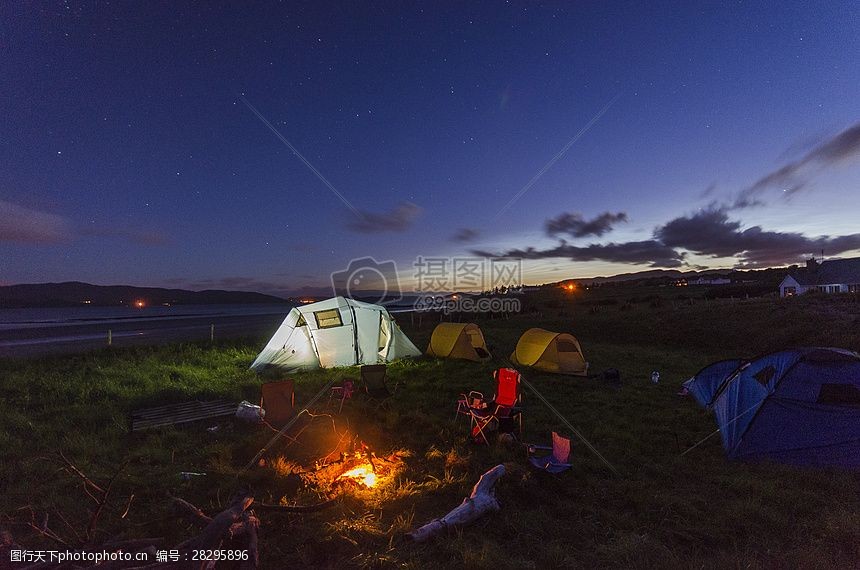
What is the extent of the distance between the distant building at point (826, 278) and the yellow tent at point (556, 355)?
140ft

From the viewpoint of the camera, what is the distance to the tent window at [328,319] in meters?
12.6

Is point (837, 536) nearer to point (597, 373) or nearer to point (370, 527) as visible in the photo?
point (370, 527)

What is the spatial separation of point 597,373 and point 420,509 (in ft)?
28.8

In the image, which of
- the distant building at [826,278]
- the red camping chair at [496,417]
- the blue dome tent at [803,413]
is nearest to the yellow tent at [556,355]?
the red camping chair at [496,417]

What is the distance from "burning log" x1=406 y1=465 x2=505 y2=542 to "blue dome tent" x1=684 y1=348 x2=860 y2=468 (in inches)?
154

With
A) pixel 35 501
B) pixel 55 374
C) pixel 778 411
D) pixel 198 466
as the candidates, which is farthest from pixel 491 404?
→ pixel 55 374

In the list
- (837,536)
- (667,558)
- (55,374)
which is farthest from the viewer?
(55,374)

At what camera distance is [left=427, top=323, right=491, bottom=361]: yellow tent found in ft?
45.1

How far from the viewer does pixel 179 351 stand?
1373cm

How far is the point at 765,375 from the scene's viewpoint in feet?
20.0

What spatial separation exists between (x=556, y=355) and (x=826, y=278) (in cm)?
5263

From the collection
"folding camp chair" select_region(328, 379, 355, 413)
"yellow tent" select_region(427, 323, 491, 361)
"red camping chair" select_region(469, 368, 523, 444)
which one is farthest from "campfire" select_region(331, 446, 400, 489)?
"yellow tent" select_region(427, 323, 491, 361)

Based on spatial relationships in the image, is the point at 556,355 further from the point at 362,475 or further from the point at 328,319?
the point at 362,475

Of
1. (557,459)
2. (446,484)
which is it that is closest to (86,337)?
(446,484)
